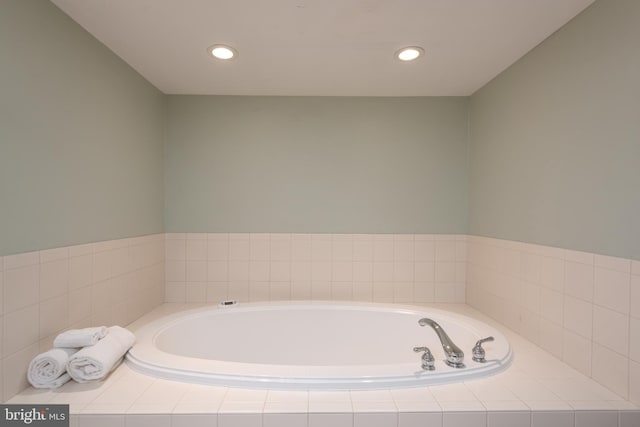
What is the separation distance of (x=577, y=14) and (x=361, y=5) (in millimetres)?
969

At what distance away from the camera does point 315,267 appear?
240cm

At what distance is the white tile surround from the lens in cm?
111

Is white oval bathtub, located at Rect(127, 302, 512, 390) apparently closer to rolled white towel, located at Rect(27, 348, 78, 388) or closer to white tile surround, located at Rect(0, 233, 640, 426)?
white tile surround, located at Rect(0, 233, 640, 426)

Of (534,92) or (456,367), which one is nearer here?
(456,367)

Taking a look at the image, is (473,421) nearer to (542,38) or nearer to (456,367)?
(456,367)

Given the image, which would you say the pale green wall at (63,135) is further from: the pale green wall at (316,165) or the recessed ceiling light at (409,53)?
the recessed ceiling light at (409,53)

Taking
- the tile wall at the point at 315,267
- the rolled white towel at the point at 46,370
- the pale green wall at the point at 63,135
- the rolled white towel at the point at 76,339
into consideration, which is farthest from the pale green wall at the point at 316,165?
the rolled white towel at the point at 46,370

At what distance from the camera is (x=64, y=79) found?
142 centimetres

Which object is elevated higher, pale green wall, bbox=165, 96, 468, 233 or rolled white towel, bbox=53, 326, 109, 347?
pale green wall, bbox=165, 96, 468, 233

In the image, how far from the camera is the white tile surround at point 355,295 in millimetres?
1107

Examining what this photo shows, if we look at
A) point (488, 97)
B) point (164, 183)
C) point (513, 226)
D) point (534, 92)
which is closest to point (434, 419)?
point (513, 226)

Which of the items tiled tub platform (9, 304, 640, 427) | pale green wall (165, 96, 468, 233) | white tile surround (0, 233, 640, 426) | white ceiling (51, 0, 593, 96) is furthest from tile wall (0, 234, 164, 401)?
white ceiling (51, 0, 593, 96)

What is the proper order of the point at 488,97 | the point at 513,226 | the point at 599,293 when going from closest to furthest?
the point at 599,293 < the point at 513,226 < the point at 488,97

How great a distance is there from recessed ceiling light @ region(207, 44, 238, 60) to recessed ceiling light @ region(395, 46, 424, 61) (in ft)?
3.02
